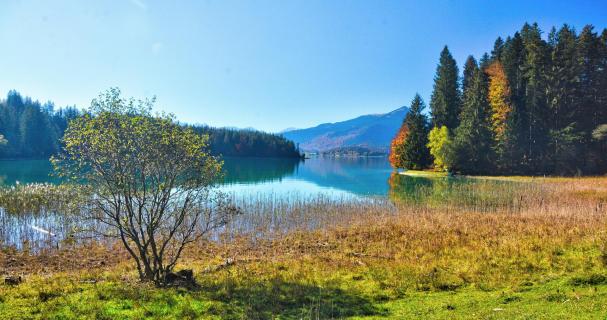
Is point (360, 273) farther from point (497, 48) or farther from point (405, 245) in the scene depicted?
point (497, 48)

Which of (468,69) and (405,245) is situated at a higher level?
(468,69)

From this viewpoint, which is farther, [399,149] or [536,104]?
[399,149]

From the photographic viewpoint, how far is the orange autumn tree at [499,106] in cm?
6222

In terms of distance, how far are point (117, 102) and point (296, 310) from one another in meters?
7.83

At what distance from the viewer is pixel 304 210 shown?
89.8 ft

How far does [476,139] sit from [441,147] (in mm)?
5720

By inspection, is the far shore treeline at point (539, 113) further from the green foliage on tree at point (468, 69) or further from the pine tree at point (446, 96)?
the green foliage on tree at point (468, 69)

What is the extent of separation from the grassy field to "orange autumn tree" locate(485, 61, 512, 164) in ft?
133

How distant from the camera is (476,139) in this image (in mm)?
63375

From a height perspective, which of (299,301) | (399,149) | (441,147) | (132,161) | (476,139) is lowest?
(299,301)

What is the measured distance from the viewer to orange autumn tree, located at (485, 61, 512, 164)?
62.2 meters

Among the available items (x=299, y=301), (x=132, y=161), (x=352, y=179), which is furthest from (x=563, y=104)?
(x=132, y=161)

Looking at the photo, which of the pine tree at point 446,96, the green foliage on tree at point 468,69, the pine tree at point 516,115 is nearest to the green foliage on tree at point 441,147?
the pine tree at point 446,96

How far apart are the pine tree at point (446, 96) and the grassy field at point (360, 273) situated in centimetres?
5424
